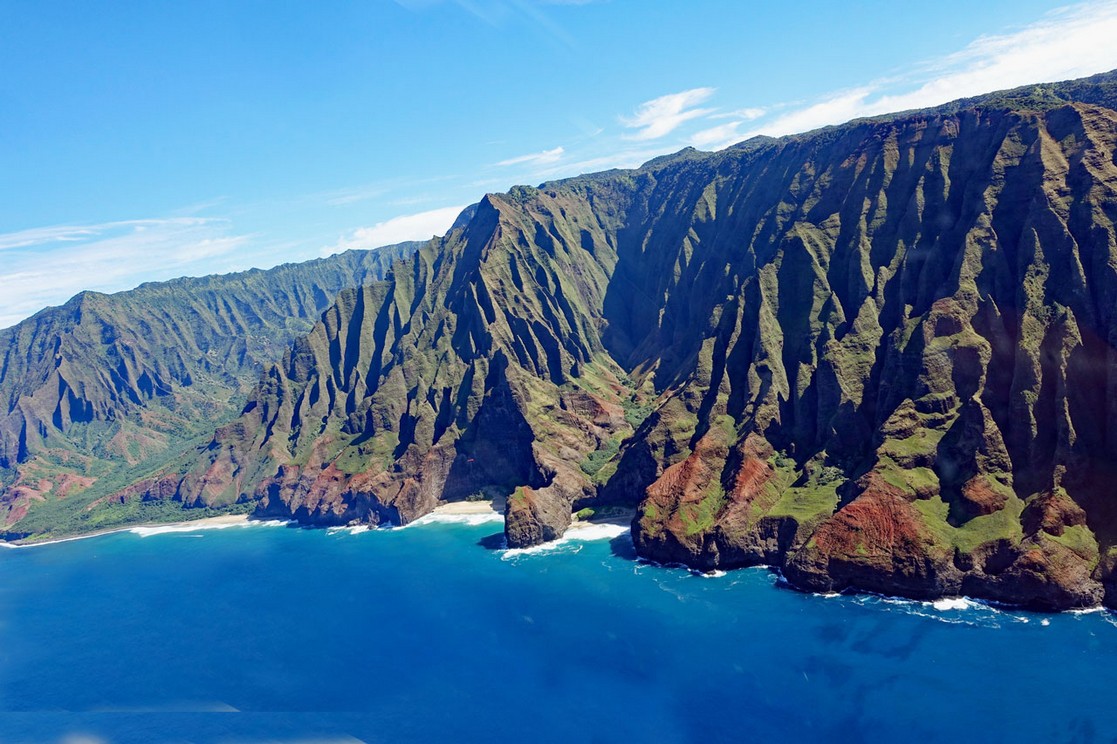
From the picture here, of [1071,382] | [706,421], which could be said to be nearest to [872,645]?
[1071,382]

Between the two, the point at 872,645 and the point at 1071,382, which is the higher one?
the point at 1071,382

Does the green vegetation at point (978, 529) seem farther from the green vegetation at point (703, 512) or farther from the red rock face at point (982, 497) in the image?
the green vegetation at point (703, 512)

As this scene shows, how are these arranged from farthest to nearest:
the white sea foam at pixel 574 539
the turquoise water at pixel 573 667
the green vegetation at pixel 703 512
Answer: the white sea foam at pixel 574 539 → the green vegetation at pixel 703 512 → the turquoise water at pixel 573 667

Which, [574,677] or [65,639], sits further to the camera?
[65,639]

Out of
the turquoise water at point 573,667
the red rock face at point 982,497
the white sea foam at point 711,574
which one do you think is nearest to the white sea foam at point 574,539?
the turquoise water at point 573,667

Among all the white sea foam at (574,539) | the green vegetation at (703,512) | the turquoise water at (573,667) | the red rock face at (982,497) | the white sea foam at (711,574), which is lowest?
the white sea foam at (574,539)

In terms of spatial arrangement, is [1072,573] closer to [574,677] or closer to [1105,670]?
[1105,670]

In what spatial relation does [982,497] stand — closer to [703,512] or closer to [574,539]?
[703,512]

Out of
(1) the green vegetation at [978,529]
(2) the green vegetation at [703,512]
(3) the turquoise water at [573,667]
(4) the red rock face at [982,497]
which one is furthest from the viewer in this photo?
(2) the green vegetation at [703,512]

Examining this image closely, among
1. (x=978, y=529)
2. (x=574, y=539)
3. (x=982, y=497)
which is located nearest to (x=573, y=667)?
(x=574, y=539)
